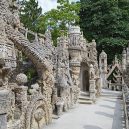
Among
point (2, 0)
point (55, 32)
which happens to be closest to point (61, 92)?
point (2, 0)

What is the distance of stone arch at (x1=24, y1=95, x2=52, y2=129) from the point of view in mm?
10391

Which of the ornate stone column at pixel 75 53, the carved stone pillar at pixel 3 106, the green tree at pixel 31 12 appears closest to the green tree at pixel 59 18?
the green tree at pixel 31 12

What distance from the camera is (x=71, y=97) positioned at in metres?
16.5

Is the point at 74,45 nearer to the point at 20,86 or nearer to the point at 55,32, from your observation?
the point at 20,86

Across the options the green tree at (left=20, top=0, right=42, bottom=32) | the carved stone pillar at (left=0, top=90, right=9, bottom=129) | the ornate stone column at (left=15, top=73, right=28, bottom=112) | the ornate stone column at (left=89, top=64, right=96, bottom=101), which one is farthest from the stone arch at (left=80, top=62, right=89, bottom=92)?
the carved stone pillar at (left=0, top=90, right=9, bottom=129)

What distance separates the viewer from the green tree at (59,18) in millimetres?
30219

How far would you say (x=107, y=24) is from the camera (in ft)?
121

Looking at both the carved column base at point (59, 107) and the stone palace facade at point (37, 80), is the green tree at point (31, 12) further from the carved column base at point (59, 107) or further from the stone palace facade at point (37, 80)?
the carved column base at point (59, 107)

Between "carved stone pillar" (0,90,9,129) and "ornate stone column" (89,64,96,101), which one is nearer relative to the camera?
"carved stone pillar" (0,90,9,129)

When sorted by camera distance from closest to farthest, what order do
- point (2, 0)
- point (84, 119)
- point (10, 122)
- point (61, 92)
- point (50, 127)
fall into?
point (2, 0) → point (10, 122) → point (50, 127) → point (84, 119) → point (61, 92)

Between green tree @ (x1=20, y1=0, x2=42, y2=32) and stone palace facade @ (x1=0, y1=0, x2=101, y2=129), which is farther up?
green tree @ (x1=20, y1=0, x2=42, y2=32)

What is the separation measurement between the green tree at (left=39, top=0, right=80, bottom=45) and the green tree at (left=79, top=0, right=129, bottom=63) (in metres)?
4.80

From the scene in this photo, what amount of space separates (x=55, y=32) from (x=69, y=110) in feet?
51.4

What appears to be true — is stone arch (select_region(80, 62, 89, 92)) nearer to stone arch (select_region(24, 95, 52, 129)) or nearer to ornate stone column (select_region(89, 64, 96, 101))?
ornate stone column (select_region(89, 64, 96, 101))
